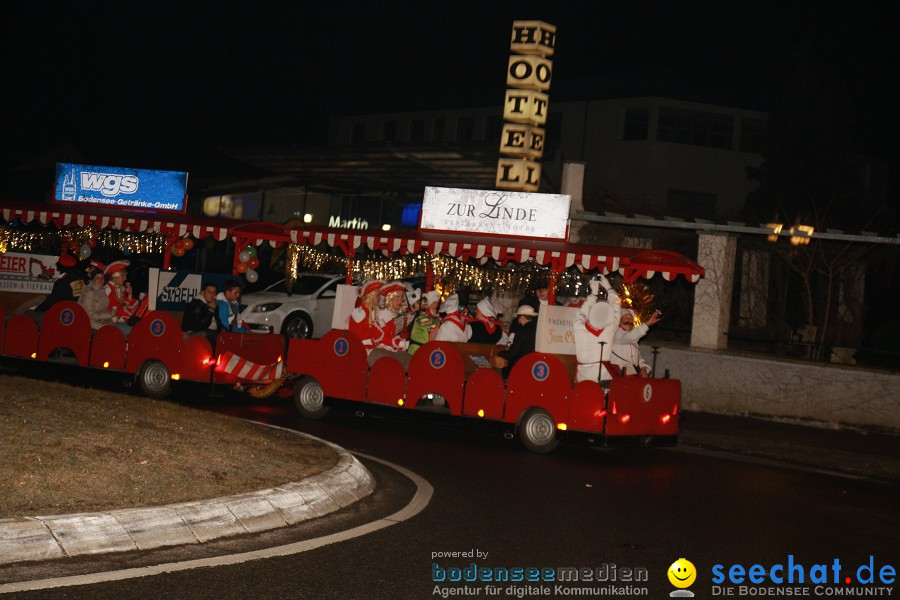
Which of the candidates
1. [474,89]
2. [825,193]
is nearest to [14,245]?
[474,89]

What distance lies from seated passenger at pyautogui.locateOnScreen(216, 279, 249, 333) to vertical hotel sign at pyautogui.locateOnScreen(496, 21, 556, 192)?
31.3ft

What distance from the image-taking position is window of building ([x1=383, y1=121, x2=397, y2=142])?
49.4m

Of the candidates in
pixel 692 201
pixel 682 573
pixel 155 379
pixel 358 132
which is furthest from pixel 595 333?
pixel 358 132

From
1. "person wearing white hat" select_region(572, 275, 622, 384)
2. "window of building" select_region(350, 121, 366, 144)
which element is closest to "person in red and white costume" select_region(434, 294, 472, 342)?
"person wearing white hat" select_region(572, 275, 622, 384)

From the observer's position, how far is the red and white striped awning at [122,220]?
15.8m

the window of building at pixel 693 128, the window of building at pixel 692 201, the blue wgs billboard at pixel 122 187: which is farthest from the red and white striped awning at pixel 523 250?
the window of building at pixel 693 128

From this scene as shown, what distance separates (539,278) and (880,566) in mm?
8640

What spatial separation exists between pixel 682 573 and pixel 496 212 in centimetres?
880

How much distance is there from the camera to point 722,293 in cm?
1702

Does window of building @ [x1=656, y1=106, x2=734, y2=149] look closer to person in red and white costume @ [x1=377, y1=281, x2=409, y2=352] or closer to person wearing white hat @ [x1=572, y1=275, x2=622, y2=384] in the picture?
person in red and white costume @ [x1=377, y1=281, x2=409, y2=352]

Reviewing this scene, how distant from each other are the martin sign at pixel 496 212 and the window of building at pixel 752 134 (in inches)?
1287

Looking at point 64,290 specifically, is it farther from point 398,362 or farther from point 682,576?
point 682,576

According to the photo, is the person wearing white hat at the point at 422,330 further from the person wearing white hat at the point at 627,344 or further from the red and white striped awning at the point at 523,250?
the person wearing white hat at the point at 627,344

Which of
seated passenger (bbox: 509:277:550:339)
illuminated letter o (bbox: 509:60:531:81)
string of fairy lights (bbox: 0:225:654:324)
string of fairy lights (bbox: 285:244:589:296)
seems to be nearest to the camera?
seated passenger (bbox: 509:277:550:339)
